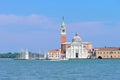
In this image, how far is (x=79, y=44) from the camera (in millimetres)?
164750

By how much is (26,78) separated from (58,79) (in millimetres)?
2792

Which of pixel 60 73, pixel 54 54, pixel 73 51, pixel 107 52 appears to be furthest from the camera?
pixel 54 54

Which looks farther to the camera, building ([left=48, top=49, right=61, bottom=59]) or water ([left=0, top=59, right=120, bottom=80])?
building ([left=48, top=49, right=61, bottom=59])

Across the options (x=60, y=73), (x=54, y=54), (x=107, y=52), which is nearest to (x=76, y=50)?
(x=54, y=54)

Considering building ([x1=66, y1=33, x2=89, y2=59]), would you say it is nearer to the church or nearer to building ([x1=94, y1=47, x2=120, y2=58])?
the church

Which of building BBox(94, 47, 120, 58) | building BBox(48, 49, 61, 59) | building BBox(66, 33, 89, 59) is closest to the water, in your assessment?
building BBox(66, 33, 89, 59)

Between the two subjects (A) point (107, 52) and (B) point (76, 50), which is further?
(A) point (107, 52)

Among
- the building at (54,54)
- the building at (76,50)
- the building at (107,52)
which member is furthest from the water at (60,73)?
the building at (107,52)

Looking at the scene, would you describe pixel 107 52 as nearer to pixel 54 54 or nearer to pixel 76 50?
pixel 76 50

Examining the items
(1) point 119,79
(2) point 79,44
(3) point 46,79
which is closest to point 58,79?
(3) point 46,79

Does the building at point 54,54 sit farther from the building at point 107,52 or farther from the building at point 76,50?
the building at point 107,52

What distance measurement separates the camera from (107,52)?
168 m

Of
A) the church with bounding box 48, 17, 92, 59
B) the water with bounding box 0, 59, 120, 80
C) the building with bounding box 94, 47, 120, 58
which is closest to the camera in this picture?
the water with bounding box 0, 59, 120, 80

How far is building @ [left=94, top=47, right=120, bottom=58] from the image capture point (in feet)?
550
